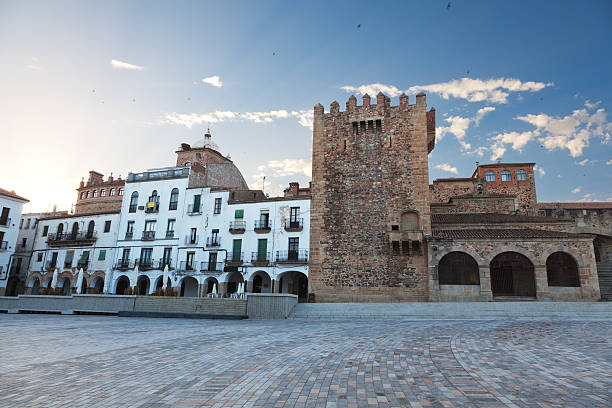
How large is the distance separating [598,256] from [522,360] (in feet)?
109

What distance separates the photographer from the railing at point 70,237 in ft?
121

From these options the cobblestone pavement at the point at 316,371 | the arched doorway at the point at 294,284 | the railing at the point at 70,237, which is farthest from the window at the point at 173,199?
the cobblestone pavement at the point at 316,371

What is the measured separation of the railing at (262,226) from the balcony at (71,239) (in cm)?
1757

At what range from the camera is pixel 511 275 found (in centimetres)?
2556

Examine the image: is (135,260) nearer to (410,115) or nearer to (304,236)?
(304,236)

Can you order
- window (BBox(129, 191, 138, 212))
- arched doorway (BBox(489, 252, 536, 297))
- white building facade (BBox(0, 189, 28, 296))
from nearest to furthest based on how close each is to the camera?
arched doorway (BBox(489, 252, 536, 297))
window (BBox(129, 191, 138, 212))
white building facade (BBox(0, 189, 28, 296))

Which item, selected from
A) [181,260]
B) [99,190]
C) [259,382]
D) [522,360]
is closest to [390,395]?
[259,382]

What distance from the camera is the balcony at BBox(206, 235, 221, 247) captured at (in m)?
32.4

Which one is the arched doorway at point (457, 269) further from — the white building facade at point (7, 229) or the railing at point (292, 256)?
the white building facade at point (7, 229)

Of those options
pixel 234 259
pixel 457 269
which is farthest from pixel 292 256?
pixel 457 269

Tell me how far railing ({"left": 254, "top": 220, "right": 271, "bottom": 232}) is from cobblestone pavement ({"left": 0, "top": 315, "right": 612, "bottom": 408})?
69.6ft

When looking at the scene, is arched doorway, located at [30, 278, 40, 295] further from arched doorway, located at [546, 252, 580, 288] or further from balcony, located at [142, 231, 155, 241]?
arched doorway, located at [546, 252, 580, 288]

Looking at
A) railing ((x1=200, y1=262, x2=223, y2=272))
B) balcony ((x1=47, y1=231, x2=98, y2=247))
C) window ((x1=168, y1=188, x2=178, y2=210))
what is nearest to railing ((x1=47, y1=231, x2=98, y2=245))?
balcony ((x1=47, y1=231, x2=98, y2=247))

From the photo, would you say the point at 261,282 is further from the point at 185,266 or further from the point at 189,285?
the point at 189,285
